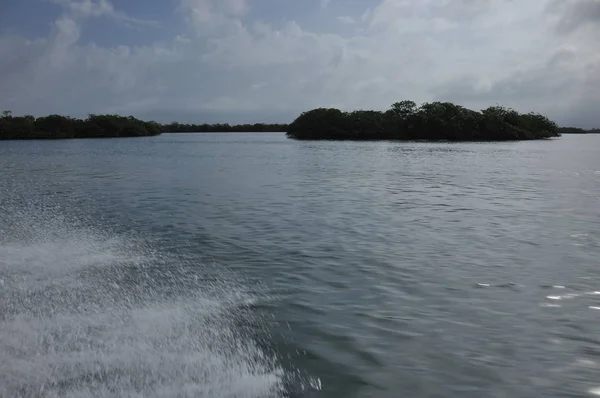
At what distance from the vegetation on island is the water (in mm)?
132553

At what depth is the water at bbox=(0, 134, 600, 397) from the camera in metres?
6.22

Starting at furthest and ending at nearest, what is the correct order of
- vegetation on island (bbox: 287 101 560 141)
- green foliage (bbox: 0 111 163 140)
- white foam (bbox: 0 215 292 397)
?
green foliage (bbox: 0 111 163 140) < vegetation on island (bbox: 287 101 560 141) < white foam (bbox: 0 215 292 397)

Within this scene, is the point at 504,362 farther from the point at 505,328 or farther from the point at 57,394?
the point at 57,394

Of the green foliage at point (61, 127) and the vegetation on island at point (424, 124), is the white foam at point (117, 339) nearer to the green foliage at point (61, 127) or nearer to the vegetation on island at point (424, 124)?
the vegetation on island at point (424, 124)

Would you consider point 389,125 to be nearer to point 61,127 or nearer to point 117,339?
point 61,127

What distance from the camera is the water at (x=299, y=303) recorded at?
6223 millimetres

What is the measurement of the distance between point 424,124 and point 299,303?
14727 cm

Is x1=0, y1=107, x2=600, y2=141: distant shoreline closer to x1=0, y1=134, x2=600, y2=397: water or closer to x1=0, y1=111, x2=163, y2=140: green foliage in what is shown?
x1=0, y1=111, x2=163, y2=140: green foliage

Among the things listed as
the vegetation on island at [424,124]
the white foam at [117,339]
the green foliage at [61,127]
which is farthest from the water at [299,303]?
the green foliage at [61,127]

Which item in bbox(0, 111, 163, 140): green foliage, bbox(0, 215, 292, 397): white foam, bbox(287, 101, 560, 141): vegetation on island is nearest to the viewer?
bbox(0, 215, 292, 397): white foam

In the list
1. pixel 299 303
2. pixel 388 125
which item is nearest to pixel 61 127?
pixel 388 125

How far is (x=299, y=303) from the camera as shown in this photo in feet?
30.0

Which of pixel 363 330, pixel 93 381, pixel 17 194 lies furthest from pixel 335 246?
pixel 17 194

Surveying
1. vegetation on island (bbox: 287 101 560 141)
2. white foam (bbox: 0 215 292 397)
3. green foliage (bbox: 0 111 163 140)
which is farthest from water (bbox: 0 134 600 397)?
green foliage (bbox: 0 111 163 140)
